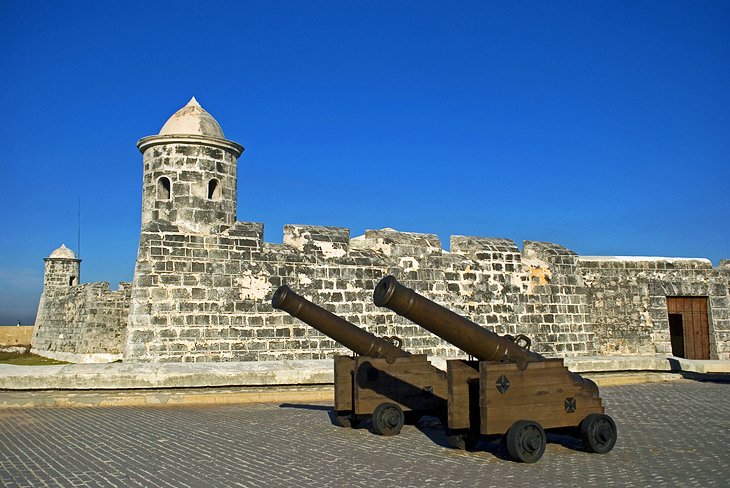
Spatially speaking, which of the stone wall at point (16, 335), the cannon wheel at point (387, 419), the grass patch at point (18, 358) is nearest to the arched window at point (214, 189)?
→ the cannon wheel at point (387, 419)

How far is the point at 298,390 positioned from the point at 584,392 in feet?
15.4

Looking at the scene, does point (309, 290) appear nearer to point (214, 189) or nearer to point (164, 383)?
point (214, 189)

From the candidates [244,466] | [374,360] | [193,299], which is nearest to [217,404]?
[193,299]

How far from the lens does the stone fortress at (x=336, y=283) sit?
1068cm

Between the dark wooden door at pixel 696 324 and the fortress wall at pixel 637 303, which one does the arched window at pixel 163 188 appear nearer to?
the fortress wall at pixel 637 303

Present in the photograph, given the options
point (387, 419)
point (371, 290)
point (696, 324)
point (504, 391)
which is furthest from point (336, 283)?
point (696, 324)

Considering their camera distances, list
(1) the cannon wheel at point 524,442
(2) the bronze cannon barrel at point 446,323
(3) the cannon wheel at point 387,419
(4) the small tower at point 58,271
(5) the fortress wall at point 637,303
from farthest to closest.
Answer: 1. (4) the small tower at point 58,271
2. (5) the fortress wall at point 637,303
3. (3) the cannon wheel at point 387,419
4. (2) the bronze cannon barrel at point 446,323
5. (1) the cannon wheel at point 524,442

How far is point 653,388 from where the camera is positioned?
1095 centimetres

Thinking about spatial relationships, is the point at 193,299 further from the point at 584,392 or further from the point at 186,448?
the point at 584,392

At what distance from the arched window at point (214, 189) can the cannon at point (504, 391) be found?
621cm

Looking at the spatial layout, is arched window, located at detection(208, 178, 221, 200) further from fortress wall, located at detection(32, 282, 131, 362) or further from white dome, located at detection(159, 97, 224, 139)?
fortress wall, located at detection(32, 282, 131, 362)

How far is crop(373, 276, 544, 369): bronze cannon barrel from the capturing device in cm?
565

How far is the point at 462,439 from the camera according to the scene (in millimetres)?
6113

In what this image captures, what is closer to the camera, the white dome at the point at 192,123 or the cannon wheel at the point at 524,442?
the cannon wheel at the point at 524,442
